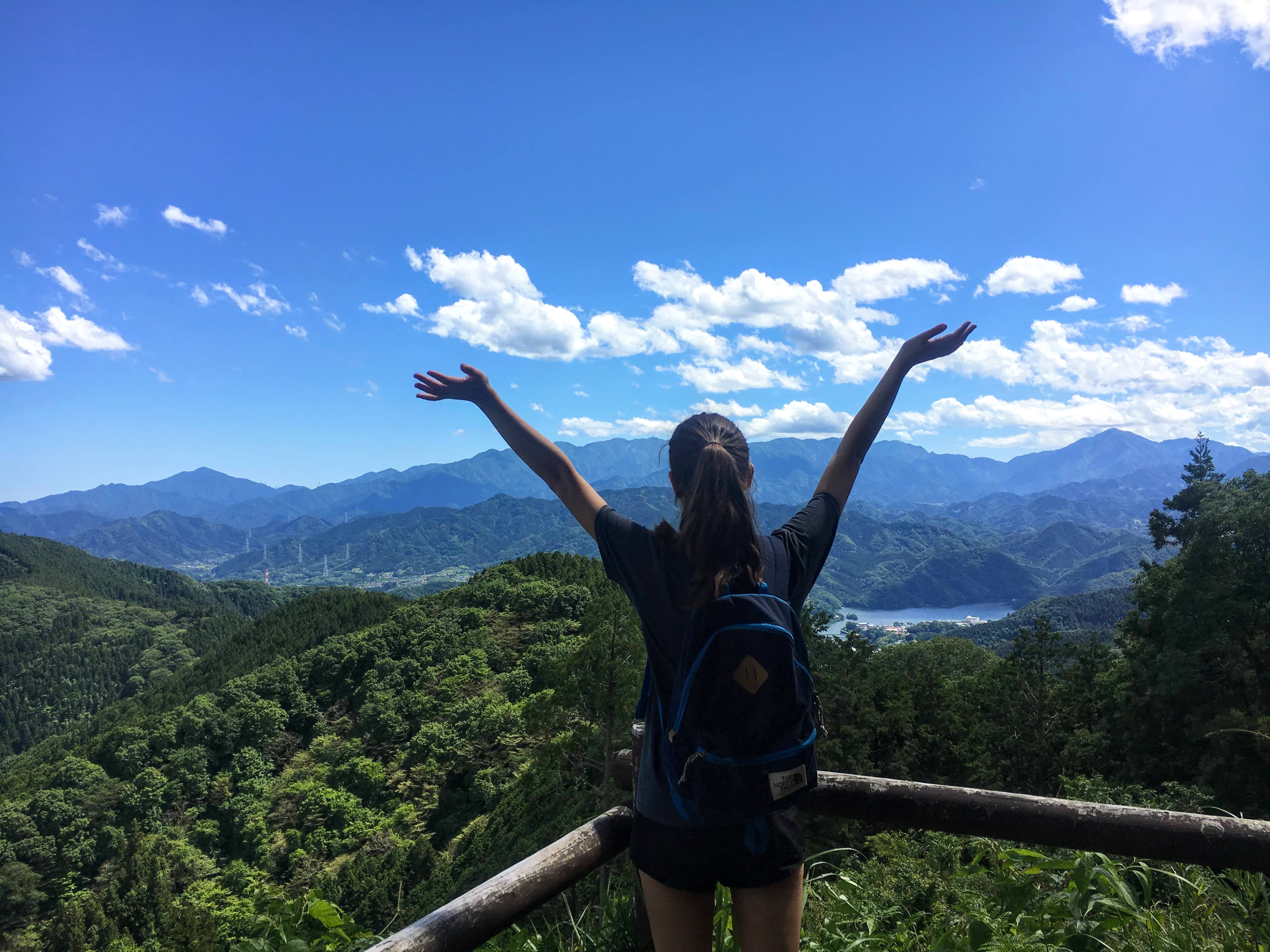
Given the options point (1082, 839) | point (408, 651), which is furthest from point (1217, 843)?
point (408, 651)

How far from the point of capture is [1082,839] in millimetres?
2076

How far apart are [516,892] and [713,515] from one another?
50.3 inches

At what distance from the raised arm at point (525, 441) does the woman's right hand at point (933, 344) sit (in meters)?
1.25

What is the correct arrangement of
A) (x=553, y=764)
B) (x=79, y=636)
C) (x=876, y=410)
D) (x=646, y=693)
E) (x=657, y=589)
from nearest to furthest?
(x=657, y=589), (x=646, y=693), (x=876, y=410), (x=553, y=764), (x=79, y=636)

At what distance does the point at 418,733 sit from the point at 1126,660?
3437cm

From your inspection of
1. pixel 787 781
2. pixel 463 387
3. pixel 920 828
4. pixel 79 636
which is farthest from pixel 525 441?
pixel 79 636

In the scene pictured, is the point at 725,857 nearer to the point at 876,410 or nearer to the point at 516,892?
the point at 516,892

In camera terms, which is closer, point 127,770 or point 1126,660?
point 1126,660

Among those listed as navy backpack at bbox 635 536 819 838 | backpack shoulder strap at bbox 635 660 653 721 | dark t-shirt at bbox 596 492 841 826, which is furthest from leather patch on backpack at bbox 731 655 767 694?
backpack shoulder strap at bbox 635 660 653 721

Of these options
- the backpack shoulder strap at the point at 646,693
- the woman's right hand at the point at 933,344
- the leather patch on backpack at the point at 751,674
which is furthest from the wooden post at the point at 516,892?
the woman's right hand at the point at 933,344

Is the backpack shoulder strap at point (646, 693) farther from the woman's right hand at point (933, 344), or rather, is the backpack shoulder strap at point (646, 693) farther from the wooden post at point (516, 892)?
the woman's right hand at point (933, 344)

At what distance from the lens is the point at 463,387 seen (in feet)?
6.90

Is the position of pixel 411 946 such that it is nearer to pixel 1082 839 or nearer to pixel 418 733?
pixel 1082 839

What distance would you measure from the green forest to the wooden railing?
377 mm
